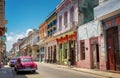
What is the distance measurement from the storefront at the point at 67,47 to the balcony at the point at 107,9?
9.18m

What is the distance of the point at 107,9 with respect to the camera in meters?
21.4

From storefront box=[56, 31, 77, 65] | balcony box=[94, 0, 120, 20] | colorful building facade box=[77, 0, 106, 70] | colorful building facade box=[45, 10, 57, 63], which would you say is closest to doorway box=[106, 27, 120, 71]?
colorful building facade box=[77, 0, 106, 70]

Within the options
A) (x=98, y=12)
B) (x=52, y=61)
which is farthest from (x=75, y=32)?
(x=52, y=61)

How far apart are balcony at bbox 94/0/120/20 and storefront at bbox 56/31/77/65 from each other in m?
9.18

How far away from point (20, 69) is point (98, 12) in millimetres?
9518

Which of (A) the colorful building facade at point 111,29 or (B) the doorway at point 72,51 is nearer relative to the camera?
(A) the colorful building facade at point 111,29

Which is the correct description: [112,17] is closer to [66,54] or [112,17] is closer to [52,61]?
[66,54]

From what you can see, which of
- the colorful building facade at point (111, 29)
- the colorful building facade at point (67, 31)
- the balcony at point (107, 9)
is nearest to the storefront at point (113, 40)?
the colorful building facade at point (111, 29)

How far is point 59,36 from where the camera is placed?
40594mm

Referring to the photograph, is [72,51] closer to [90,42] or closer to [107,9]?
[90,42]

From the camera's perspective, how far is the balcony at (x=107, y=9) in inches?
782

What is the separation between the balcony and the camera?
1986cm

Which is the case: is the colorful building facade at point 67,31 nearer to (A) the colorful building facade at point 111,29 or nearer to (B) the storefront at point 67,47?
(B) the storefront at point 67,47

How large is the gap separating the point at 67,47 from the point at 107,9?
51.6ft
